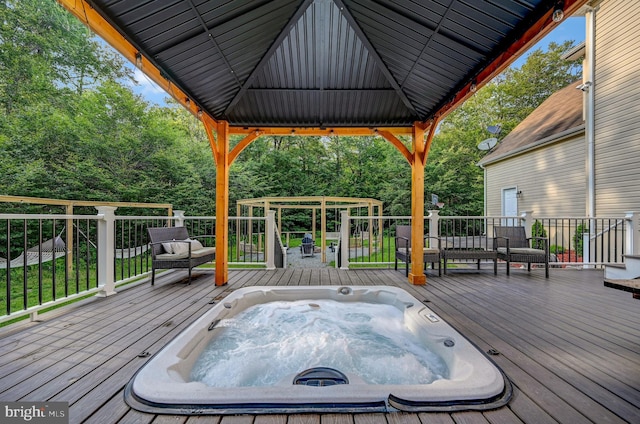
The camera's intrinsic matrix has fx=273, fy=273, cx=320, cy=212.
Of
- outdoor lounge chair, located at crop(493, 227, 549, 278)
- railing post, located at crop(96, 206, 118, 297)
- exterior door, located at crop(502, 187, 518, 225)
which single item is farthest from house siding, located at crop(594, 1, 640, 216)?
railing post, located at crop(96, 206, 118, 297)

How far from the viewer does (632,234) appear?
5074 mm

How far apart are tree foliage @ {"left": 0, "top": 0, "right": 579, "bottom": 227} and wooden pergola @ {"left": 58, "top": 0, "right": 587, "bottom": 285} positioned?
749 centimetres

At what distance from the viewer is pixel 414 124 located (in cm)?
433

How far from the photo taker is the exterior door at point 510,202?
381 inches

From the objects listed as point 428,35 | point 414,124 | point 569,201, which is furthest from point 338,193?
point 428,35

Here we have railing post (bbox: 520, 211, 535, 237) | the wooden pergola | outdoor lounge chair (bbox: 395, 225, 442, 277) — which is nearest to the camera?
the wooden pergola

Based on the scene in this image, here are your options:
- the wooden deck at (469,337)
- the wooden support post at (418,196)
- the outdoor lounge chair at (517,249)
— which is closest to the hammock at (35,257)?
the wooden deck at (469,337)

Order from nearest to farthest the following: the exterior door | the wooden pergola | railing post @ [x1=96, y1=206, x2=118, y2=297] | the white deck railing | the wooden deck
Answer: the wooden deck → the wooden pergola → the white deck railing → railing post @ [x1=96, y1=206, x2=118, y2=297] → the exterior door

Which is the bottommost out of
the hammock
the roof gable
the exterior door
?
the hammock

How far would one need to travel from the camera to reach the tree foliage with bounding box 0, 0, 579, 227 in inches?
348

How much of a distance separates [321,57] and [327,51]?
0.12 m

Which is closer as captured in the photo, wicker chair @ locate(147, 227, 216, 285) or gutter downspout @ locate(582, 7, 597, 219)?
wicker chair @ locate(147, 227, 216, 285)

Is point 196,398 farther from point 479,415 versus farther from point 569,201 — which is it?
point 569,201

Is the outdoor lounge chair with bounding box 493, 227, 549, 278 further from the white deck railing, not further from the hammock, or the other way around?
the hammock
